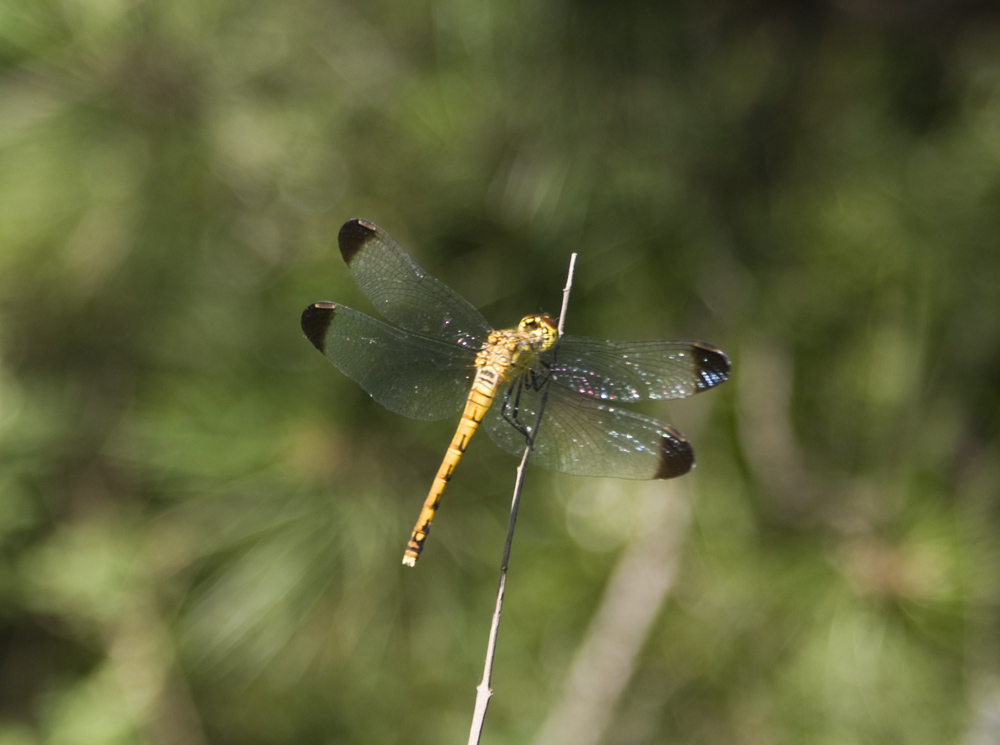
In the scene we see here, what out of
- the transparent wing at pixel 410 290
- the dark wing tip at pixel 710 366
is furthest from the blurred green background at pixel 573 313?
the dark wing tip at pixel 710 366

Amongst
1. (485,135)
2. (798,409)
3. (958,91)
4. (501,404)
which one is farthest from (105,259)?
(958,91)

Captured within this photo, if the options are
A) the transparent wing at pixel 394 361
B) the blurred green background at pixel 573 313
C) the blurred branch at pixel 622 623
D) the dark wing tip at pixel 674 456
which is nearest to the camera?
the dark wing tip at pixel 674 456

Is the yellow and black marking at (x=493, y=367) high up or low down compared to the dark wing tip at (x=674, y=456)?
up

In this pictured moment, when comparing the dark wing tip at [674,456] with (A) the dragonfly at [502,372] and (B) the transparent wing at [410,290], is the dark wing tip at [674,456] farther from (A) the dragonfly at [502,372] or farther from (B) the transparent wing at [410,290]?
(B) the transparent wing at [410,290]

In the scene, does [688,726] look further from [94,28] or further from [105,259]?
[94,28]

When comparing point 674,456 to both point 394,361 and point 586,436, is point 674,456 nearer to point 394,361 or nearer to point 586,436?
point 586,436

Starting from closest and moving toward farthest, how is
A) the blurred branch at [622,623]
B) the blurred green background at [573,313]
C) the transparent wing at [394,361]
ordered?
the transparent wing at [394,361] < the blurred green background at [573,313] < the blurred branch at [622,623]
